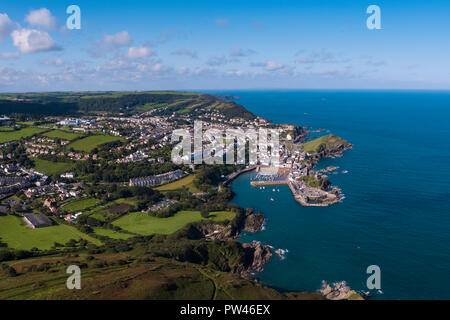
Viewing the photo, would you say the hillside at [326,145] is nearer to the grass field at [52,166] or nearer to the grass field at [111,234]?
the grass field at [111,234]

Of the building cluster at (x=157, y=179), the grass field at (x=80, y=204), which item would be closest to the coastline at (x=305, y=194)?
the building cluster at (x=157, y=179)

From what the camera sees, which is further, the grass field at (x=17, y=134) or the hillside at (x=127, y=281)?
the grass field at (x=17, y=134)

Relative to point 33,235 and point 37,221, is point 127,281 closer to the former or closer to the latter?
point 33,235

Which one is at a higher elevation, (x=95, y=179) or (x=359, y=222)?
(x=95, y=179)

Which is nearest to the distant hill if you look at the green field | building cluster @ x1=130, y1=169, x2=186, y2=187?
the green field

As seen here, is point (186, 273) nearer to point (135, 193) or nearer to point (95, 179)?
point (135, 193)

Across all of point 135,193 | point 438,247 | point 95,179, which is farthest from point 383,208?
point 95,179

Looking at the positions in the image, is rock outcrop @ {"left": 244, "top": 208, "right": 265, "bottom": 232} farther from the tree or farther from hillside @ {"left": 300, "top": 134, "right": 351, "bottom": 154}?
hillside @ {"left": 300, "top": 134, "right": 351, "bottom": 154}
